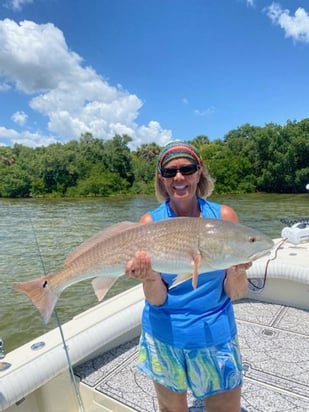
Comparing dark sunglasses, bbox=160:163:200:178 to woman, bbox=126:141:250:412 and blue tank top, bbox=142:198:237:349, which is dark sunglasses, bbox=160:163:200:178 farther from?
blue tank top, bbox=142:198:237:349

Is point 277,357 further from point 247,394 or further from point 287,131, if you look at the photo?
point 287,131

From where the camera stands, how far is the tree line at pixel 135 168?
1588 inches

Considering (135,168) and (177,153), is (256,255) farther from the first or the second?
(135,168)

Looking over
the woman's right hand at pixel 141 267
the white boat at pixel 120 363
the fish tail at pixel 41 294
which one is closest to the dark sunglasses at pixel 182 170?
the woman's right hand at pixel 141 267

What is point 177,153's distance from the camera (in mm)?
1718

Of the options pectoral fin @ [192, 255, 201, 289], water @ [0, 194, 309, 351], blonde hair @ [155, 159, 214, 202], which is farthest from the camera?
water @ [0, 194, 309, 351]

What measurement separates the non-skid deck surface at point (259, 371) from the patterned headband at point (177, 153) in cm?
178

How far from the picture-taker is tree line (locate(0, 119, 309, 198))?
132 feet

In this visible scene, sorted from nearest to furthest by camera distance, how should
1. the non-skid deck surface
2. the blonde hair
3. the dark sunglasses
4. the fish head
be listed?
the fish head → the dark sunglasses → the blonde hair → the non-skid deck surface

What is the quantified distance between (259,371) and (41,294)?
2.02 m

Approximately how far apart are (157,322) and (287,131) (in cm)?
4398

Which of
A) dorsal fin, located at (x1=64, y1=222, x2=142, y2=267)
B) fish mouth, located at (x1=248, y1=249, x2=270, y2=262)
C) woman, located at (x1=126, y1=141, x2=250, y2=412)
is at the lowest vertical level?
woman, located at (x1=126, y1=141, x2=250, y2=412)

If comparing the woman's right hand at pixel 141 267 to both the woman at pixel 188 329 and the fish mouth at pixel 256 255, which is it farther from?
the fish mouth at pixel 256 255

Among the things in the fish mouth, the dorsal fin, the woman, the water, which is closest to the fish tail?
the dorsal fin
